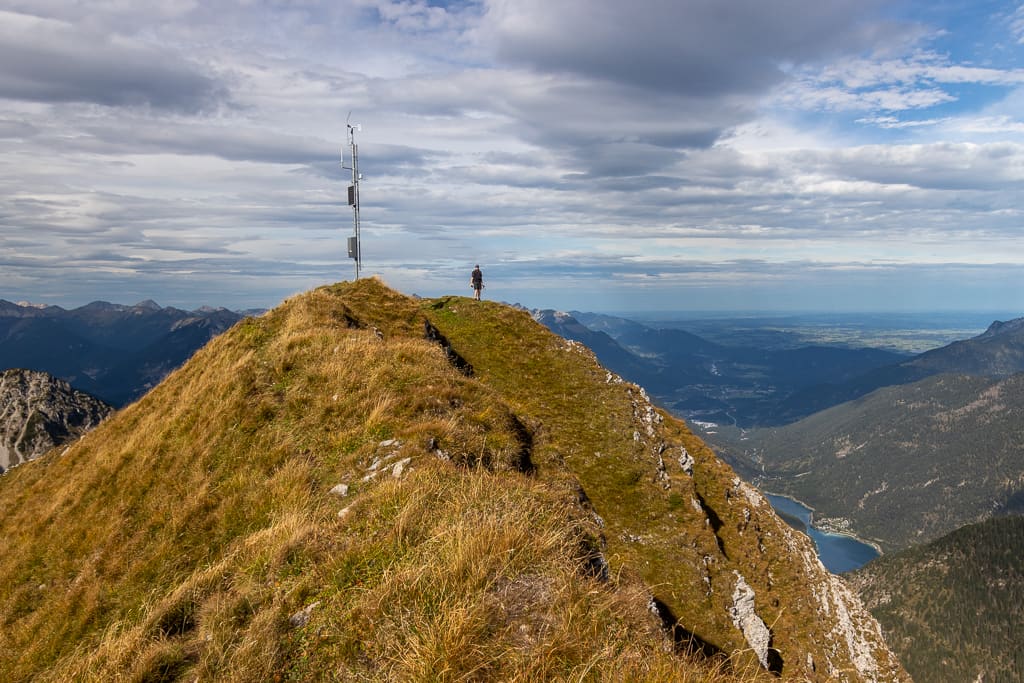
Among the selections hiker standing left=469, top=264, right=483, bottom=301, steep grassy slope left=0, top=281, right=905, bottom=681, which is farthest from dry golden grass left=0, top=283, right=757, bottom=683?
hiker standing left=469, top=264, right=483, bottom=301

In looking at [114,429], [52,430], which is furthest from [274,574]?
[52,430]

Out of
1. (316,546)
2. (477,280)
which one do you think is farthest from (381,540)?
(477,280)

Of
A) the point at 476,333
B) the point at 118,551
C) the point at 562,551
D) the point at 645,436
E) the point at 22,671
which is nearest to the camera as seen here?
the point at 562,551

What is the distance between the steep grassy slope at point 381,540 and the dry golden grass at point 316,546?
0.16 ft

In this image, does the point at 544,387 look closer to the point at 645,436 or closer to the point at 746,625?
the point at 645,436

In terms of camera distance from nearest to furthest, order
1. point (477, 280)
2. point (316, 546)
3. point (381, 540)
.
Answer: point (381, 540)
point (316, 546)
point (477, 280)

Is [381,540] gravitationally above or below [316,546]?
above

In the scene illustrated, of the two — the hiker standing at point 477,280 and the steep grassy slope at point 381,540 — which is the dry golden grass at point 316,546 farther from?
the hiker standing at point 477,280

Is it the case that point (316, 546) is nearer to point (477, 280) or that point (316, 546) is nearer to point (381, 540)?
point (381, 540)

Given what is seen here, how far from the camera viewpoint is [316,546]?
862cm

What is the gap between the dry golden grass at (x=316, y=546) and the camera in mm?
6090

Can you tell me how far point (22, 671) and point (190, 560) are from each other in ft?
9.85

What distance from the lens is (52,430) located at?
190 m

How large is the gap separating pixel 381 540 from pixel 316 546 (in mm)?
1345
